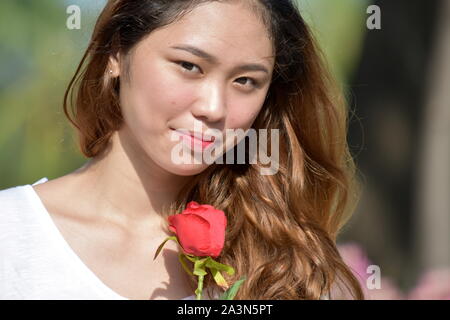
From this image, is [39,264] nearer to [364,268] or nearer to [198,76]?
[198,76]

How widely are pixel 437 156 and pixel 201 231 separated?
313 centimetres

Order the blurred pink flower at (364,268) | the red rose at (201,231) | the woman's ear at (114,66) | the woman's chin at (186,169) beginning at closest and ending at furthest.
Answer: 1. the red rose at (201,231)
2. the woman's chin at (186,169)
3. the woman's ear at (114,66)
4. the blurred pink flower at (364,268)

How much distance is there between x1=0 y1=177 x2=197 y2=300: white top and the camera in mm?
2119

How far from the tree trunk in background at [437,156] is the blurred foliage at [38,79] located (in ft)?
1.50

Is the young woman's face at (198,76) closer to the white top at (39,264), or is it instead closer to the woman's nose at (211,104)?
the woman's nose at (211,104)

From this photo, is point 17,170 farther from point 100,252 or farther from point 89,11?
point 100,252

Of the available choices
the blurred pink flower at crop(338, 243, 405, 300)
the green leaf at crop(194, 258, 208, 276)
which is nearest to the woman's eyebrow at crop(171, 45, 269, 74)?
the green leaf at crop(194, 258, 208, 276)

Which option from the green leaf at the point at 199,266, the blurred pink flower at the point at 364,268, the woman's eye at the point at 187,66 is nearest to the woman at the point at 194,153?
the woman's eye at the point at 187,66

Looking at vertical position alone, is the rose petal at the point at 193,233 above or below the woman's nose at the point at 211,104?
below

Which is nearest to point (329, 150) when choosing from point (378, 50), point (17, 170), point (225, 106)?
point (225, 106)

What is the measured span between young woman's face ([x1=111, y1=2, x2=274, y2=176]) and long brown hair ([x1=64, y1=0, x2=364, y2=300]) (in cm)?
6

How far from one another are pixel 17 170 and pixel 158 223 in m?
2.66

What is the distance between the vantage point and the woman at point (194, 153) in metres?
2.17

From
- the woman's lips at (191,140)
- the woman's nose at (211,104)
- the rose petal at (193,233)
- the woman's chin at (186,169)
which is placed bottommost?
the rose petal at (193,233)
